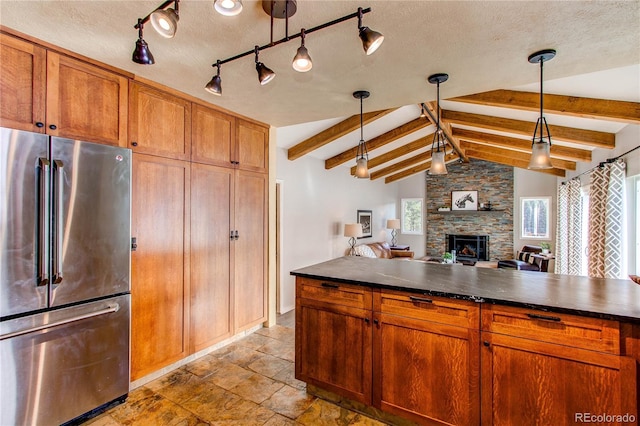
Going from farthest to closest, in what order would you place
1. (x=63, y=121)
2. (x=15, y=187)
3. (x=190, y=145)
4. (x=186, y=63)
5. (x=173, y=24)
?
(x=190, y=145)
(x=186, y=63)
(x=63, y=121)
(x=15, y=187)
(x=173, y=24)

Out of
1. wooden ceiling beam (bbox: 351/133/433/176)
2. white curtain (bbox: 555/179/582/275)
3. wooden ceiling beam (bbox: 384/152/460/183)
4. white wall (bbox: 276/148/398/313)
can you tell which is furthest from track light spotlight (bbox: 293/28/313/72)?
wooden ceiling beam (bbox: 384/152/460/183)

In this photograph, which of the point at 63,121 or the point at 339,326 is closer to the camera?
the point at 63,121

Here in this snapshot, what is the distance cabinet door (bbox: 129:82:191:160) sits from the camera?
Result: 7.63 feet

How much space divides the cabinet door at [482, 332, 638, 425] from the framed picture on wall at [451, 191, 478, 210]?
24.7 ft

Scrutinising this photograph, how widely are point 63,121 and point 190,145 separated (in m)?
0.92

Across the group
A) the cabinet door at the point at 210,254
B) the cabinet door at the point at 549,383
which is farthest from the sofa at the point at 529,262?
the cabinet door at the point at 210,254

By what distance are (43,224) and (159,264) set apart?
0.86 m

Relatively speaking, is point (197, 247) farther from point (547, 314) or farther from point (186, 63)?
point (547, 314)

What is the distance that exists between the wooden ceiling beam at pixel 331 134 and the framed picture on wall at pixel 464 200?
17.5 feet

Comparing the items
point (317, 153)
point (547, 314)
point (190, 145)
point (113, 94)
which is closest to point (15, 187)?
point (113, 94)

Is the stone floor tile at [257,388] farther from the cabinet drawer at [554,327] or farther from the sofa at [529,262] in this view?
the sofa at [529,262]

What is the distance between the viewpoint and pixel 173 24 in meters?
1.33

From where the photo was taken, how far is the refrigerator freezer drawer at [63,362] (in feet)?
5.42

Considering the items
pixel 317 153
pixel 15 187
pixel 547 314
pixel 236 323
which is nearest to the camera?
pixel 547 314
